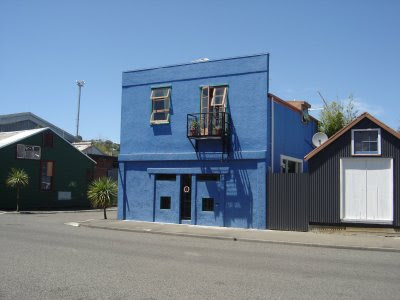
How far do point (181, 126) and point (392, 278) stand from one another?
13359 mm

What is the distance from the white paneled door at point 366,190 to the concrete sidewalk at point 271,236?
0.81 metres

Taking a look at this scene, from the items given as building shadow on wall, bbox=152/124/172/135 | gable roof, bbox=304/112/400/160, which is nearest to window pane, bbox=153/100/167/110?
building shadow on wall, bbox=152/124/172/135

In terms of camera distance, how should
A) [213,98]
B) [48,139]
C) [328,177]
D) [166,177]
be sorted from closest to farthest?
1. [328,177]
2. [213,98]
3. [166,177]
4. [48,139]

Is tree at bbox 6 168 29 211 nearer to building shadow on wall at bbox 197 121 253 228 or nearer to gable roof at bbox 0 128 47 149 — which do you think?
gable roof at bbox 0 128 47 149

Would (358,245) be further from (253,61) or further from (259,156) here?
(253,61)

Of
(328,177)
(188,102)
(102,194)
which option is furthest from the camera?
(102,194)

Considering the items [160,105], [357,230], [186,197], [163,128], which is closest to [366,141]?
[357,230]

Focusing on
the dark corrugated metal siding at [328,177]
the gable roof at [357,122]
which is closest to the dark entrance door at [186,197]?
the dark corrugated metal siding at [328,177]

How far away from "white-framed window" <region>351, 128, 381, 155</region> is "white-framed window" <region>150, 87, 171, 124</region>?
847 cm

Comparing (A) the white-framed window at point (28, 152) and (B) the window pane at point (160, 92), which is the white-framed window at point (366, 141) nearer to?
(B) the window pane at point (160, 92)

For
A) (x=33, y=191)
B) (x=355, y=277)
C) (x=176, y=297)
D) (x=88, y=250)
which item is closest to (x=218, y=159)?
(x=88, y=250)

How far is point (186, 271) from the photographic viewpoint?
9531 millimetres

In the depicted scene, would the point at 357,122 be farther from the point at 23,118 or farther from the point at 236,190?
the point at 23,118

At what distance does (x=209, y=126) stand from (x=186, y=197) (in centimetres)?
359
